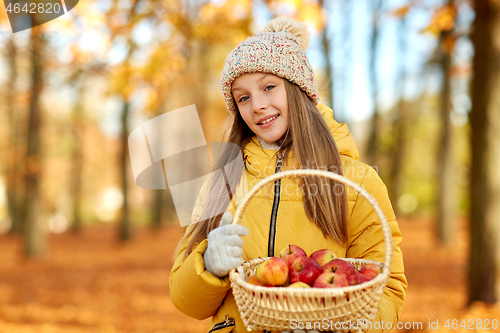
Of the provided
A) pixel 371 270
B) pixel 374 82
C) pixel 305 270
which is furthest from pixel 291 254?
pixel 374 82

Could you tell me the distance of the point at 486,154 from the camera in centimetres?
477

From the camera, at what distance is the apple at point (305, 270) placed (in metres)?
1.46

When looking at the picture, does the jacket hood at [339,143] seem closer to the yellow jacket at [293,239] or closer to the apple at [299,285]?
the yellow jacket at [293,239]

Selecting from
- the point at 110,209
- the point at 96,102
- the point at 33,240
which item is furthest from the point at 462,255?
the point at 110,209

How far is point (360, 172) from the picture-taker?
6.17 feet

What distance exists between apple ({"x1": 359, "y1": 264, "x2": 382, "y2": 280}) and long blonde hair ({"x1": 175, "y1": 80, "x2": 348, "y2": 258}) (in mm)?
234

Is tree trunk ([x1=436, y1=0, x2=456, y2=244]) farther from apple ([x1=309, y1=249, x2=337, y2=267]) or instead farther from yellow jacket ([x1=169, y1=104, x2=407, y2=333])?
apple ([x1=309, y1=249, x2=337, y2=267])

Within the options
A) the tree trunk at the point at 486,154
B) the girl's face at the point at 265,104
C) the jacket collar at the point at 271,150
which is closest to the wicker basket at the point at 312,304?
the jacket collar at the point at 271,150

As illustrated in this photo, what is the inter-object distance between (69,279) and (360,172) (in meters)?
7.92

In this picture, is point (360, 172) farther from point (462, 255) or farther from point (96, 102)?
point (96, 102)

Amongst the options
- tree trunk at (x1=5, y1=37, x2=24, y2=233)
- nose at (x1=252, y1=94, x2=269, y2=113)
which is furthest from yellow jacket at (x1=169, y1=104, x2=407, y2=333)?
tree trunk at (x1=5, y1=37, x2=24, y2=233)

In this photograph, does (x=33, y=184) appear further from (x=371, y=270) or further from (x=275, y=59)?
(x=371, y=270)

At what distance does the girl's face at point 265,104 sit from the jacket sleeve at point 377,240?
1.69ft

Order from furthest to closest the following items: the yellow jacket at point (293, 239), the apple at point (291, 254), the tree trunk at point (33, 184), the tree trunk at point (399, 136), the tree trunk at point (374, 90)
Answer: the tree trunk at point (399, 136), the tree trunk at point (374, 90), the tree trunk at point (33, 184), the yellow jacket at point (293, 239), the apple at point (291, 254)
